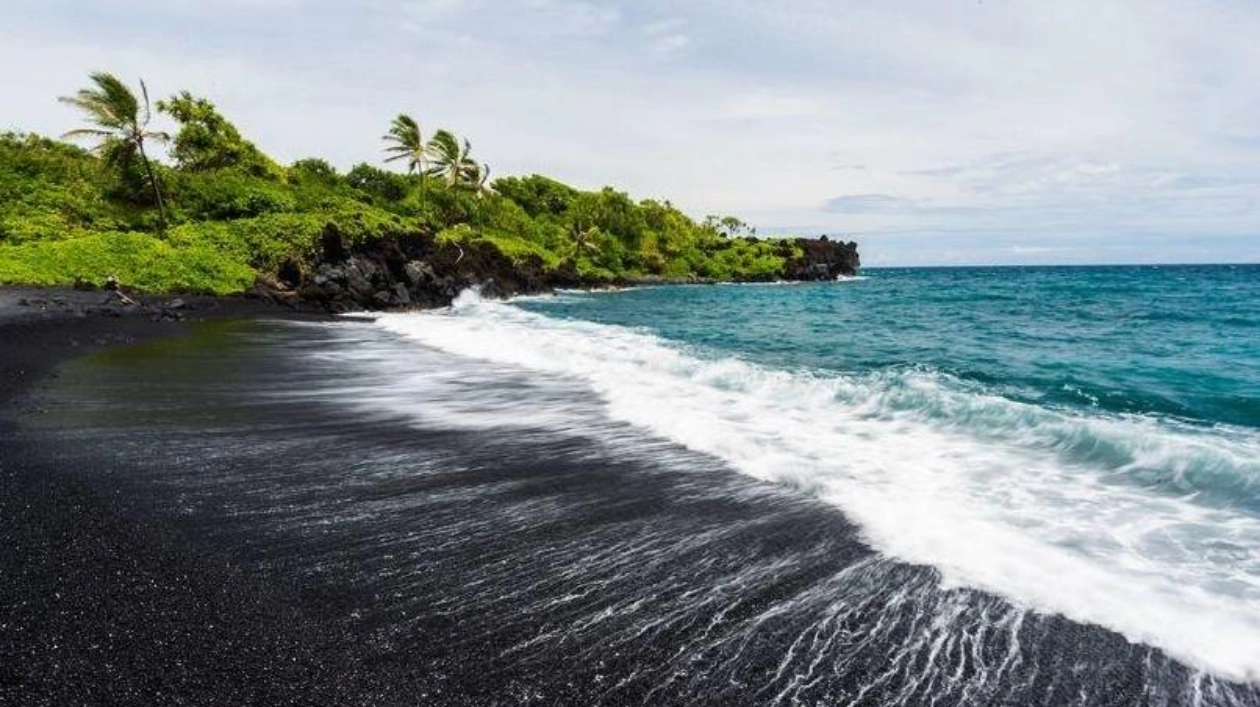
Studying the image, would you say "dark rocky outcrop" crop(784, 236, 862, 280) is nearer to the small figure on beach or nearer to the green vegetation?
the green vegetation

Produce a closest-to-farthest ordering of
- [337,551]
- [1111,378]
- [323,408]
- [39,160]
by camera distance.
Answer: [337,551] → [323,408] → [1111,378] → [39,160]

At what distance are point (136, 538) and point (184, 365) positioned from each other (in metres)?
9.71

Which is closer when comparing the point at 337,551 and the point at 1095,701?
the point at 1095,701

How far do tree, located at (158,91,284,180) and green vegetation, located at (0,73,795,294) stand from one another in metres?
0.07

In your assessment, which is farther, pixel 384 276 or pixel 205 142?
pixel 205 142

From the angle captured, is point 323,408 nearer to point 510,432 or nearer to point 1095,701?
point 510,432

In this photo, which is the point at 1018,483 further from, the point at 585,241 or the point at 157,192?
the point at 585,241

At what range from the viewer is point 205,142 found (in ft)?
149

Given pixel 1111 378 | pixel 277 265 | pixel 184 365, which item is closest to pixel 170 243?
pixel 277 265

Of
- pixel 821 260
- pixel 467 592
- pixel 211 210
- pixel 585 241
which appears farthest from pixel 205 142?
pixel 821 260

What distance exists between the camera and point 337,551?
4719 mm

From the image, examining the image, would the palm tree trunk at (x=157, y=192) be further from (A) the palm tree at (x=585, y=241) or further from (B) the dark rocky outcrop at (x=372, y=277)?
(A) the palm tree at (x=585, y=241)

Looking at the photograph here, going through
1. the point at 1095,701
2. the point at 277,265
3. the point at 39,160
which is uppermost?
the point at 39,160

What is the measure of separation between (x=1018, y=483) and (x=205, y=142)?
53846mm
